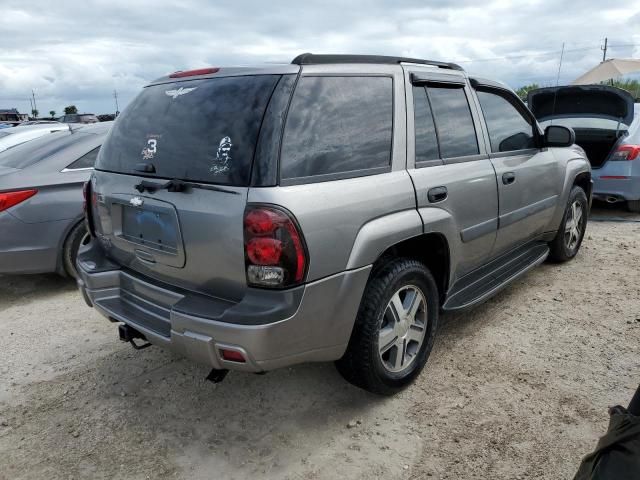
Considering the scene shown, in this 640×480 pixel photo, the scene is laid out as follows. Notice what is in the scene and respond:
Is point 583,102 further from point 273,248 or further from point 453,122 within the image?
point 273,248

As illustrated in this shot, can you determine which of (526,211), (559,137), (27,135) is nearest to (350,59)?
(526,211)

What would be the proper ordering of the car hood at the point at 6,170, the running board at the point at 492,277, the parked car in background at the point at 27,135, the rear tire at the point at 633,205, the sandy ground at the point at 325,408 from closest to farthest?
the sandy ground at the point at 325,408, the running board at the point at 492,277, the car hood at the point at 6,170, the rear tire at the point at 633,205, the parked car in background at the point at 27,135

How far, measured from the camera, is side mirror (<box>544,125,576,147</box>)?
4203 millimetres

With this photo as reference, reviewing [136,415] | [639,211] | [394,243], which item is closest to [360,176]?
[394,243]

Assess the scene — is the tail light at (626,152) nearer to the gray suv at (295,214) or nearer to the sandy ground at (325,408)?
the sandy ground at (325,408)

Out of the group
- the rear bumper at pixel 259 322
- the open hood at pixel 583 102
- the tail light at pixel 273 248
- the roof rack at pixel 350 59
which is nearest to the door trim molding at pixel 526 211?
the roof rack at pixel 350 59

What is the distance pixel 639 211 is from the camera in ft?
23.6

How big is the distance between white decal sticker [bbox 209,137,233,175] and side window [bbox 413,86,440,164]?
1.11 meters

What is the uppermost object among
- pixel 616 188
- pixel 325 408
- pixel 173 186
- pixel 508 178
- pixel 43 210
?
pixel 173 186

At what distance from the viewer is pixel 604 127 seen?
23.9 feet

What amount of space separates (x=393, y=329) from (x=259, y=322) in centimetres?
92

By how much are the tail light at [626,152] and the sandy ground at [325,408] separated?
3.29 meters

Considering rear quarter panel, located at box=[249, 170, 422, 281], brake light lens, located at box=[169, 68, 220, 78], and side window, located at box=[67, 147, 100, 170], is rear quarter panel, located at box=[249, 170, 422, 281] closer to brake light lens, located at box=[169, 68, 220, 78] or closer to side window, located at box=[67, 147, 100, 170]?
brake light lens, located at box=[169, 68, 220, 78]

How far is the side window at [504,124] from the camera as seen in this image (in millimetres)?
3699
